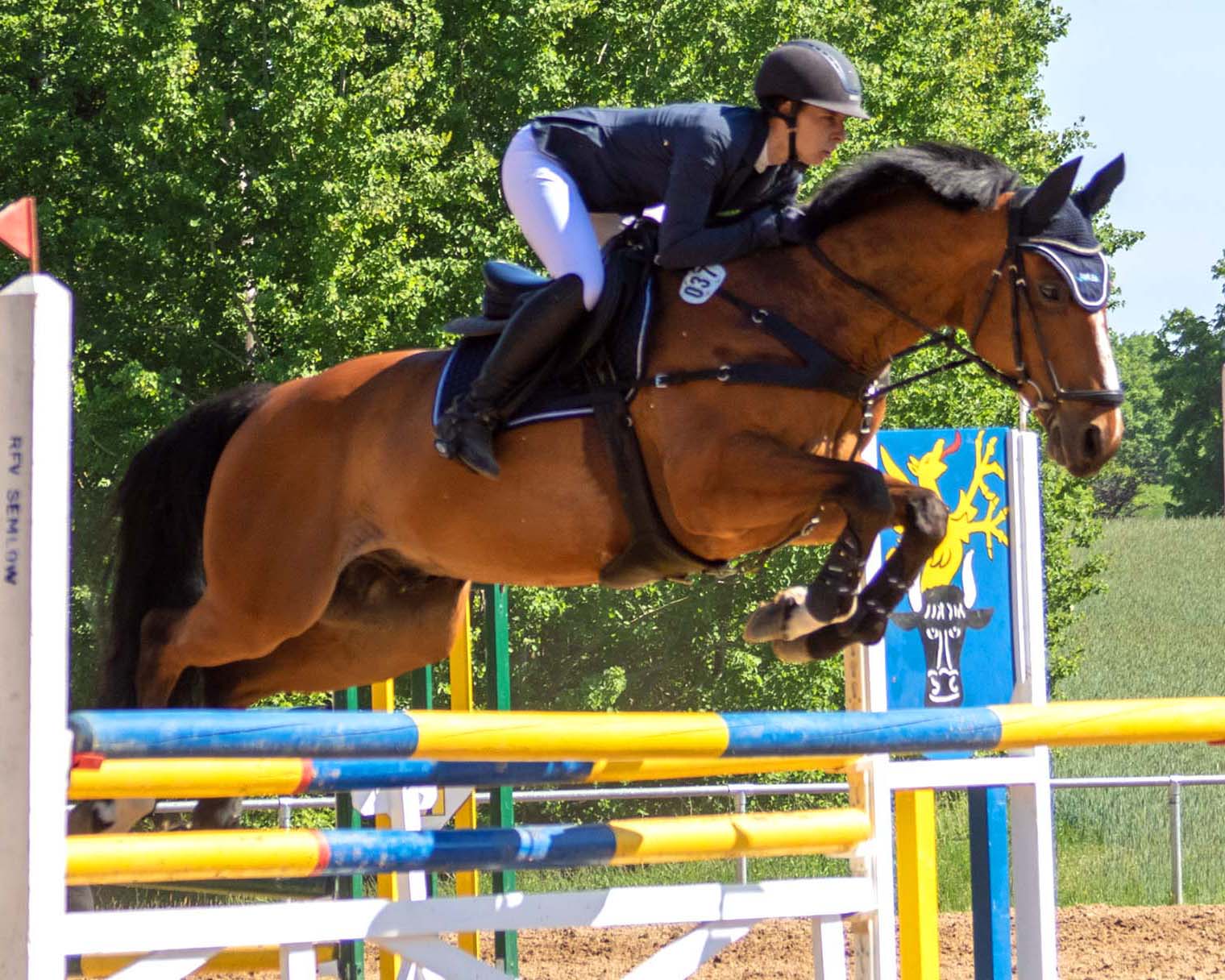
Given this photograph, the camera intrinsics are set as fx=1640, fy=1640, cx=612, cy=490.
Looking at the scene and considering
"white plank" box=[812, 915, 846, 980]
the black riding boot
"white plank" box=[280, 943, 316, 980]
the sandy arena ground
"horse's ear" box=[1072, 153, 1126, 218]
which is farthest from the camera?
the sandy arena ground

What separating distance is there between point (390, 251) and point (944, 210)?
979 centimetres

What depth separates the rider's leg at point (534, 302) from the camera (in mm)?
3855

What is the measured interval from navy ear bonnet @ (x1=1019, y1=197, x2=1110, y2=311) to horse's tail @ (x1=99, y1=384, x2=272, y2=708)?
7.63 feet

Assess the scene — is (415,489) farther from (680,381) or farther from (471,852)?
(471,852)

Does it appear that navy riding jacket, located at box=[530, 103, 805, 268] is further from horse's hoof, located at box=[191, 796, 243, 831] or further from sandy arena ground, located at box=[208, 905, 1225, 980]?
sandy arena ground, located at box=[208, 905, 1225, 980]

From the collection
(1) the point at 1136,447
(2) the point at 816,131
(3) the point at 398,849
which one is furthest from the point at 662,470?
(1) the point at 1136,447

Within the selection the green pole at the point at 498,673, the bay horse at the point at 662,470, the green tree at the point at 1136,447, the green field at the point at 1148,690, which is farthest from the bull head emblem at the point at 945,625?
the green tree at the point at 1136,447

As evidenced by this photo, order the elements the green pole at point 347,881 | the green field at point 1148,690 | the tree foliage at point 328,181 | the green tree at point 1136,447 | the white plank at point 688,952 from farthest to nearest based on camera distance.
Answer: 1. the green tree at point 1136,447
2. the tree foliage at point 328,181
3. the green field at point 1148,690
4. the green pole at point 347,881
5. the white plank at point 688,952

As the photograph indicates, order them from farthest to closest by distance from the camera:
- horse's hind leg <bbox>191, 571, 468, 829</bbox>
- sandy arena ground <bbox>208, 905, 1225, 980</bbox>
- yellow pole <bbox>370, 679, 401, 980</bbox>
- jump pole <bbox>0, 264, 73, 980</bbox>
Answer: sandy arena ground <bbox>208, 905, 1225, 980</bbox> → yellow pole <bbox>370, 679, 401, 980</bbox> → horse's hind leg <bbox>191, 571, 468, 829</bbox> → jump pole <bbox>0, 264, 73, 980</bbox>

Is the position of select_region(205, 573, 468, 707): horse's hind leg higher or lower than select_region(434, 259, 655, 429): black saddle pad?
lower

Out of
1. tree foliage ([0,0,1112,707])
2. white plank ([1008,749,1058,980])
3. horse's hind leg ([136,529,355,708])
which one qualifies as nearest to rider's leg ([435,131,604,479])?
horse's hind leg ([136,529,355,708])

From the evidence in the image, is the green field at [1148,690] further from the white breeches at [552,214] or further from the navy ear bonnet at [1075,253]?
the white breeches at [552,214]

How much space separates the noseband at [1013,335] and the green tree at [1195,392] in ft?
122

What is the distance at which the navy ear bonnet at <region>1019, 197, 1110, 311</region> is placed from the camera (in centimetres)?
358
